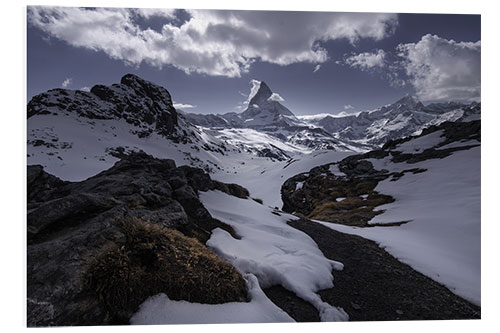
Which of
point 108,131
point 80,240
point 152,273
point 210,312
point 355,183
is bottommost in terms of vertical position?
point 210,312

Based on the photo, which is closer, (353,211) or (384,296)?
(384,296)

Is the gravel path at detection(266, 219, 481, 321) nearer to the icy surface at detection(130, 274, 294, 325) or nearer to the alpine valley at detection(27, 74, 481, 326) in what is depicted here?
the alpine valley at detection(27, 74, 481, 326)

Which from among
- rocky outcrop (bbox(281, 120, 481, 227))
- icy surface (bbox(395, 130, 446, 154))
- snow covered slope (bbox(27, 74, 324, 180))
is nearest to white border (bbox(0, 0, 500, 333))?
rocky outcrop (bbox(281, 120, 481, 227))

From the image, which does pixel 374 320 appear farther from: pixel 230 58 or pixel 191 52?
pixel 191 52

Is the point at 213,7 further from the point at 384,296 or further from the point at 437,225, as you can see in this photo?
the point at 437,225

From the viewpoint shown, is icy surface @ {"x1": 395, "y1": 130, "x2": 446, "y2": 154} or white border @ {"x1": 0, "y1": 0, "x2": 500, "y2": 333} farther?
icy surface @ {"x1": 395, "y1": 130, "x2": 446, "y2": 154}

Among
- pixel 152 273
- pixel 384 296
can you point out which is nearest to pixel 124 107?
pixel 152 273
